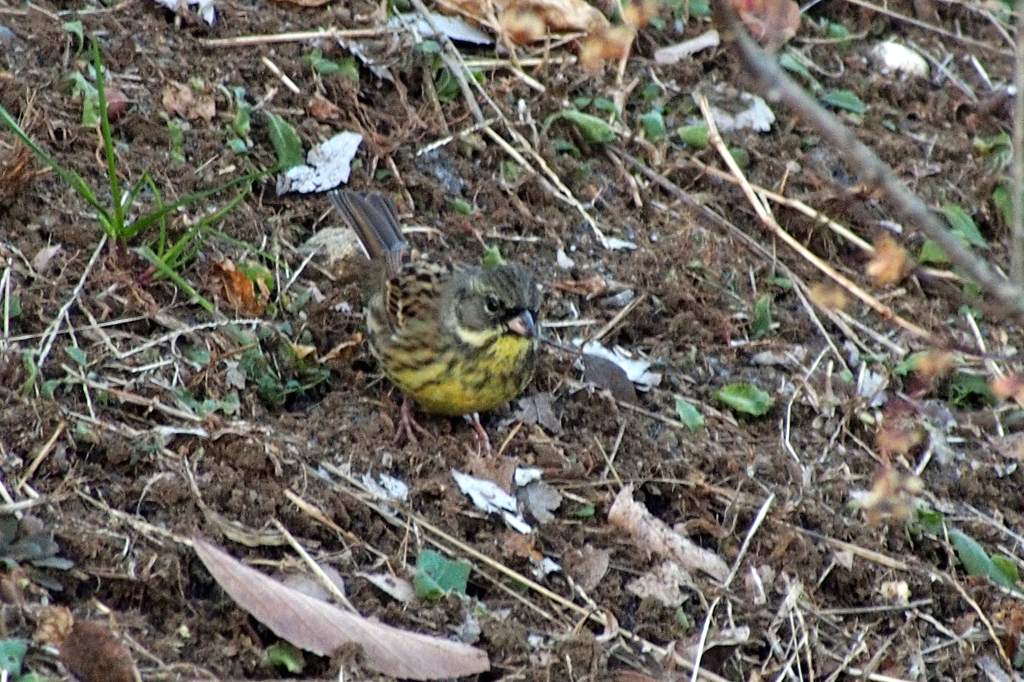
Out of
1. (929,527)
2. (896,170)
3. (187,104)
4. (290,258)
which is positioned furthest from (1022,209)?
(896,170)

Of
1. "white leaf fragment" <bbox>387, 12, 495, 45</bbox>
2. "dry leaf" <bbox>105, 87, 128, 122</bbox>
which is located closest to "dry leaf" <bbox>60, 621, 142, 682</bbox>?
"dry leaf" <bbox>105, 87, 128, 122</bbox>

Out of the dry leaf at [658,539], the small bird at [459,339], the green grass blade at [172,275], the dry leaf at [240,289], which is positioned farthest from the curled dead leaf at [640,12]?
the dry leaf at [240,289]

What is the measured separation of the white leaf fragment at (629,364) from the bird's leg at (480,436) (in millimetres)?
519

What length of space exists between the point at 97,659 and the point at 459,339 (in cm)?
180

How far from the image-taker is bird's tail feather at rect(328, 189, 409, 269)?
5.26 meters

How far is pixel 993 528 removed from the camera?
16.4 feet

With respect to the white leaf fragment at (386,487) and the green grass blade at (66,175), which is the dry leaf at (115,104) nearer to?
the green grass blade at (66,175)

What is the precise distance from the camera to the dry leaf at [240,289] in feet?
16.5

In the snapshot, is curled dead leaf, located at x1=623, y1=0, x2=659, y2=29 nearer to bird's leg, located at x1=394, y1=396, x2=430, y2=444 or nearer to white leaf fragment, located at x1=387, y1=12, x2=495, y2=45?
bird's leg, located at x1=394, y1=396, x2=430, y2=444

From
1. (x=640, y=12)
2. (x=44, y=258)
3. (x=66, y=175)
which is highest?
(x=640, y=12)

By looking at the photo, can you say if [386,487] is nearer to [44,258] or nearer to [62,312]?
[62,312]

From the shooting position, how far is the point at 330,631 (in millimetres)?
3826

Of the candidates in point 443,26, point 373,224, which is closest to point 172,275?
point 373,224

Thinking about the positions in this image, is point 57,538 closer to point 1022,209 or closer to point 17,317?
point 17,317
